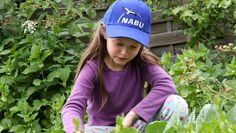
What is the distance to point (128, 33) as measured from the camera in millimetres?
2221

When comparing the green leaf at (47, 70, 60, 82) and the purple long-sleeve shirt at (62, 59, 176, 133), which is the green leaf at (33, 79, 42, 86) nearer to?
the green leaf at (47, 70, 60, 82)

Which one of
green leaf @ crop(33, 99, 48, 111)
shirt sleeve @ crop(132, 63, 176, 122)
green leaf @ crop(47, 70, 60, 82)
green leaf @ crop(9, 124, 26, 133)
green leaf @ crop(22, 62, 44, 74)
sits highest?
shirt sleeve @ crop(132, 63, 176, 122)

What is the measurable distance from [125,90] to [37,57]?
161 cm

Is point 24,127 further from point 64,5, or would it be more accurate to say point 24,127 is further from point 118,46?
point 118,46

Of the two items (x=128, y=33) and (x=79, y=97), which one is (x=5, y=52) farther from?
(x=128, y=33)

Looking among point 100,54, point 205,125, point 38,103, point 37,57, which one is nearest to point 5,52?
point 37,57

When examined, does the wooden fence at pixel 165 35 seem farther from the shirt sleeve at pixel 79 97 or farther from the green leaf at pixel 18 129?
the shirt sleeve at pixel 79 97

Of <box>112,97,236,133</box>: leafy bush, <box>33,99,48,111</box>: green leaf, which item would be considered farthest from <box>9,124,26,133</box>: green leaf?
<box>112,97,236,133</box>: leafy bush

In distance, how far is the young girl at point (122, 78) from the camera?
2.27 m

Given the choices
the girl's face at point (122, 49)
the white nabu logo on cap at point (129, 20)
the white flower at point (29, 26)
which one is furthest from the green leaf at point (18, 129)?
the white nabu logo on cap at point (129, 20)

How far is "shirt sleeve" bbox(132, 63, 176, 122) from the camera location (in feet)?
7.89

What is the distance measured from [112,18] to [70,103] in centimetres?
43

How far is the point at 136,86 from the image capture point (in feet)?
8.48

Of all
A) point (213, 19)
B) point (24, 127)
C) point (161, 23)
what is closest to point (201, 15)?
point (213, 19)
